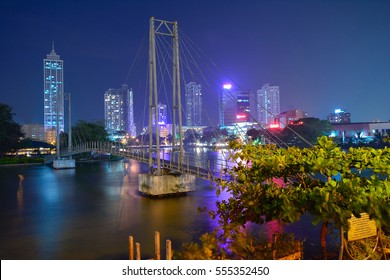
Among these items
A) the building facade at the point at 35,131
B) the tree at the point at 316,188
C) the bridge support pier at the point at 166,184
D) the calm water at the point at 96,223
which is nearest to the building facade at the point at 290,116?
the bridge support pier at the point at 166,184

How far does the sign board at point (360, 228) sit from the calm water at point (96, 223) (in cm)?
523

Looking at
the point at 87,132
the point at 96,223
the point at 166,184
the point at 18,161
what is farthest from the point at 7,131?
the point at 96,223

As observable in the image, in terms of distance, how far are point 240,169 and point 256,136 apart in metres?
82.7

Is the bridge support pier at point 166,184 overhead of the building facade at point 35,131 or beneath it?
beneath

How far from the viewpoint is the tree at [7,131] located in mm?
50156

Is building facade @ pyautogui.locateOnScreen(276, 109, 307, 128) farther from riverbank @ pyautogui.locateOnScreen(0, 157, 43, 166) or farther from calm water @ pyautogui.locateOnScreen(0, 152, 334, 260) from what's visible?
calm water @ pyautogui.locateOnScreen(0, 152, 334, 260)

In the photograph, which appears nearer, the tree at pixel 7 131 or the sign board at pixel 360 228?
the sign board at pixel 360 228

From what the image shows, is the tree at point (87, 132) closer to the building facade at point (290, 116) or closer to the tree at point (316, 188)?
the tree at point (316, 188)

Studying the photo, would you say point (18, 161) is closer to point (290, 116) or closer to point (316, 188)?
point (316, 188)

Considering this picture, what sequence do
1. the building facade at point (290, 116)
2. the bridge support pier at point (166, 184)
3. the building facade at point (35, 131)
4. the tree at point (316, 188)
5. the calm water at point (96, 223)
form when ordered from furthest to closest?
the building facade at point (35, 131)
the building facade at point (290, 116)
the bridge support pier at point (166, 184)
the calm water at point (96, 223)
the tree at point (316, 188)

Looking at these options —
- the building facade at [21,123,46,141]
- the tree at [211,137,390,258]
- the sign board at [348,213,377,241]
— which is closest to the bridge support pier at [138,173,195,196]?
the tree at [211,137,390,258]

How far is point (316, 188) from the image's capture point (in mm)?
4285

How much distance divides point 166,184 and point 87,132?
133 feet
